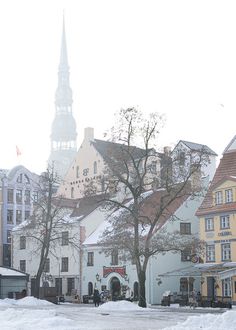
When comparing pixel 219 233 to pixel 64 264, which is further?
pixel 64 264

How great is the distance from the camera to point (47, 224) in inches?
2525

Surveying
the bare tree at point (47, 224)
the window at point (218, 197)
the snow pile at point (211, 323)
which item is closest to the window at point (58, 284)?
the bare tree at point (47, 224)

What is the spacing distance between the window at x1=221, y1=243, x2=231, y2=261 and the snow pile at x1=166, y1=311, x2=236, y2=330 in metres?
29.5

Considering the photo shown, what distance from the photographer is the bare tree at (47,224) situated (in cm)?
5947

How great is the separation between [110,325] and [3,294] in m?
35.5

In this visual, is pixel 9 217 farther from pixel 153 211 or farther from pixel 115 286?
pixel 153 211

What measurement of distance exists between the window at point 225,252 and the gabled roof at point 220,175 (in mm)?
3404

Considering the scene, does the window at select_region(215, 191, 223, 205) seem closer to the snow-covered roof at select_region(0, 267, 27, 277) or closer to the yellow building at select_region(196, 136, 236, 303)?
the yellow building at select_region(196, 136, 236, 303)

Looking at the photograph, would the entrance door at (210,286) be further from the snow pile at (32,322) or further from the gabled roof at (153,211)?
the snow pile at (32,322)

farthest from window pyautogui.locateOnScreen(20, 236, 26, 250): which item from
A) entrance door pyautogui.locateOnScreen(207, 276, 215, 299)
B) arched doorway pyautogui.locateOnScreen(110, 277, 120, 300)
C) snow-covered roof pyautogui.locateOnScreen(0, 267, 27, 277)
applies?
entrance door pyautogui.locateOnScreen(207, 276, 215, 299)

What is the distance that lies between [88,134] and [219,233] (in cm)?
3888

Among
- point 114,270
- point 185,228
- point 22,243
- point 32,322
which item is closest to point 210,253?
point 185,228

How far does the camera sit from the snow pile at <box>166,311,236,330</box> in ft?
80.7

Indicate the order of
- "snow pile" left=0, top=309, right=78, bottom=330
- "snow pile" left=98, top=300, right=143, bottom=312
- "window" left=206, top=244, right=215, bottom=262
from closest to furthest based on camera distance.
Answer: "snow pile" left=0, top=309, right=78, bottom=330 → "snow pile" left=98, top=300, right=143, bottom=312 → "window" left=206, top=244, right=215, bottom=262
